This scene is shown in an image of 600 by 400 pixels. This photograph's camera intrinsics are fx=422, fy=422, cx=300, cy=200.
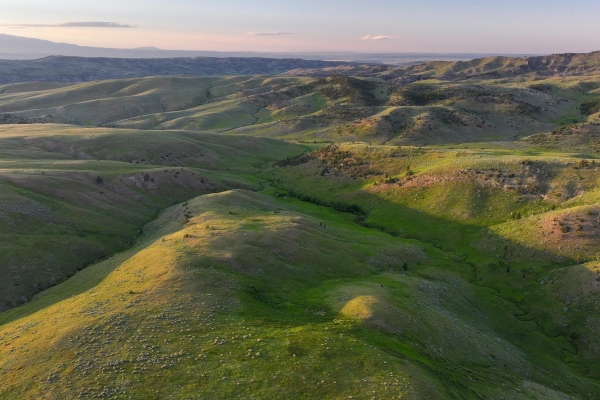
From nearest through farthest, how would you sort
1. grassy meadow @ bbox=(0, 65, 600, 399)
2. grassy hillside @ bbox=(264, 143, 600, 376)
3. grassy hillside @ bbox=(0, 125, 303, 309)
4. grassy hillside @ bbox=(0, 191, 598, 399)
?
grassy hillside @ bbox=(0, 191, 598, 399), grassy meadow @ bbox=(0, 65, 600, 399), grassy hillside @ bbox=(264, 143, 600, 376), grassy hillside @ bbox=(0, 125, 303, 309)

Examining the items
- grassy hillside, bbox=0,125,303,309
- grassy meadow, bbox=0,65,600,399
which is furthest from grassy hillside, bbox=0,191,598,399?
grassy hillside, bbox=0,125,303,309

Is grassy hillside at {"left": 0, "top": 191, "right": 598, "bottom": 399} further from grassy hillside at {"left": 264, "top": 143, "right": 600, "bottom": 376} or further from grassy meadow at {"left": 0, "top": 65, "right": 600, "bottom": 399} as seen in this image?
grassy hillside at {"left": 264, "top": 143, "right": 600, "bottom": 376}

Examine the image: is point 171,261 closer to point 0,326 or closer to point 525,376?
point 0,326

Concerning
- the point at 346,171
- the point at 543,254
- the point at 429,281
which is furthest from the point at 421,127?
the point at 429,281

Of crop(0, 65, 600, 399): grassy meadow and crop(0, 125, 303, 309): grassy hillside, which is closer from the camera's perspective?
crop(0, 65, 600, 399): grassy meadow

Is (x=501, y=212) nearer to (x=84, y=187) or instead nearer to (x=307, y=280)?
(x=307, y=280)

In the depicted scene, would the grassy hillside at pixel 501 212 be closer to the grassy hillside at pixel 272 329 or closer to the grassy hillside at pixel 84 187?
the grassy hillside at pixel 272 329

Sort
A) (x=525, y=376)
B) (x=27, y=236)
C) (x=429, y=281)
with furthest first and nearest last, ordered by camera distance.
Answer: (x=27, y=236), (x=429, y=281), (x=525, y=376)
